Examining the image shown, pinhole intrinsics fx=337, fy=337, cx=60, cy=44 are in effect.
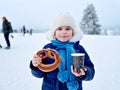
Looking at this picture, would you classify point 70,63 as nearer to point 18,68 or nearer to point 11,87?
point 11,87

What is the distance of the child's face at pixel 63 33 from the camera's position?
3.75 meters

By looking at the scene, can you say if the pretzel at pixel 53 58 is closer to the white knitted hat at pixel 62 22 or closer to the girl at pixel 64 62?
the girl at pixel 64 62

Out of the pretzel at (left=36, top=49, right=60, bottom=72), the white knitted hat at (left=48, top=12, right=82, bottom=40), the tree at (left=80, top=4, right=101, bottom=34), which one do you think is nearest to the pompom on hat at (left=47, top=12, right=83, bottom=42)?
the white knitted hat at (left=48, top=12, right=82, bottom=40)

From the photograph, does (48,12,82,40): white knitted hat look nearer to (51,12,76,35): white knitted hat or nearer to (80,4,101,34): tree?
(51,12,76,35): white knitted hat

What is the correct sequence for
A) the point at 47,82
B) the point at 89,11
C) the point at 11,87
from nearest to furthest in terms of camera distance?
the point at 47,82
the point at 11,87
the point at 89,11

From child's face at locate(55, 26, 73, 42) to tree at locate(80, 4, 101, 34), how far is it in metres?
53.9

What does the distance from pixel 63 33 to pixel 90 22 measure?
55.4 m

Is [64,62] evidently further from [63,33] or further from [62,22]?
[62,22]

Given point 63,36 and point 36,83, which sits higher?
point 63,36

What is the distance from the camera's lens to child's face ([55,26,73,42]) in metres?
3.75

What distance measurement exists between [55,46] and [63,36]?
0.48 feet

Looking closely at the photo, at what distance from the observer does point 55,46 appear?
379cm

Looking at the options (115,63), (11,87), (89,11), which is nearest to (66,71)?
(11,87)

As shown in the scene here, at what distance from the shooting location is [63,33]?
3748 mm
